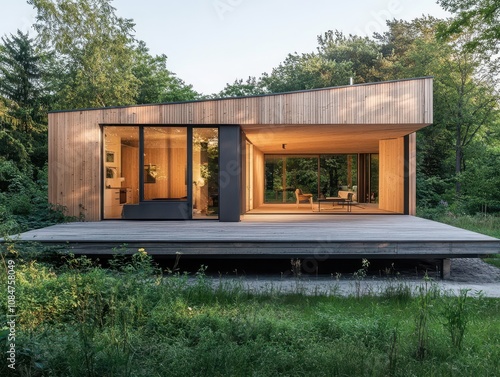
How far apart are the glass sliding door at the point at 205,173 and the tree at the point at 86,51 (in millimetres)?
11606

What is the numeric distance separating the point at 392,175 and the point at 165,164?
6884 millimetres

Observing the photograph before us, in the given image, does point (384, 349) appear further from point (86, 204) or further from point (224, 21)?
point (224, 21)

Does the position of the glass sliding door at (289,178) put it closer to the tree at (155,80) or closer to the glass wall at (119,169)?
the glass wall at (119,169)

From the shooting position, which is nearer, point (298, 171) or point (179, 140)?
point (179, 140)

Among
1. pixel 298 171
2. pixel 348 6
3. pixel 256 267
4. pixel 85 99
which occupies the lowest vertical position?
pixel 256 267

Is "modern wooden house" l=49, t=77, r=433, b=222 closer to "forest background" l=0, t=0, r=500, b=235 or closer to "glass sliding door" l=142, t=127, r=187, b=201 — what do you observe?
"glass sliding door" l=142, t=127, r=187, b=201

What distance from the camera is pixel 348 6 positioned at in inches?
533

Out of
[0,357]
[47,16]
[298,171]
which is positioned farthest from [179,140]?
[47,16]

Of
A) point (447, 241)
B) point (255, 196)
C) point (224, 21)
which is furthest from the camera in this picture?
point (255, 196)

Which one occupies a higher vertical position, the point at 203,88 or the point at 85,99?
the point at 203,88

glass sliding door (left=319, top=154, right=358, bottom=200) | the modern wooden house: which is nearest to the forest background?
glass sliding door (left=319, top=154, right=358, bottom=200)

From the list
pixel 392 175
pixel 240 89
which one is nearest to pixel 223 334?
pixel 392 175

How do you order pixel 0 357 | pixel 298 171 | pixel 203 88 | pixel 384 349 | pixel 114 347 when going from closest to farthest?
pixel 0 357 → pixel 114 347 → pixel 384 349 → pixel 298 171 → pixel 203 88

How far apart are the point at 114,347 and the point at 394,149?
11601mm
